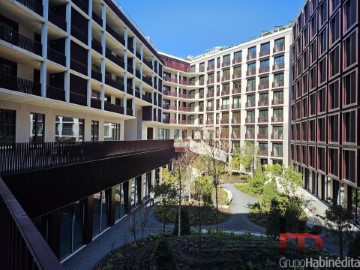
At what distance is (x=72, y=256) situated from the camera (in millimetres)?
16141

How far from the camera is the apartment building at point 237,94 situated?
49.6 meters

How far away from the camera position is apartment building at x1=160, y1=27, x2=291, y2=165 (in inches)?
1951

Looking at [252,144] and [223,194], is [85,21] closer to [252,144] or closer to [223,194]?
[223,194]

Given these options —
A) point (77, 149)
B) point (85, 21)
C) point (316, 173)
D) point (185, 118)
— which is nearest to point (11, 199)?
point (77, 149)

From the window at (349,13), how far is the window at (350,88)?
13.6 feet

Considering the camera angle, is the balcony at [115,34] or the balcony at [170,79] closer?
the balcony at [115,34]

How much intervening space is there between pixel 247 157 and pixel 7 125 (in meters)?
37.0

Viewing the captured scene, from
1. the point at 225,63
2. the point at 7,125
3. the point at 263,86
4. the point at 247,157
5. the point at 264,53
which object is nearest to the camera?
the point at 7,125

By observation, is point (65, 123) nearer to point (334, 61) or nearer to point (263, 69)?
point (334, 61)

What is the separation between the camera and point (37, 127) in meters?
20.4

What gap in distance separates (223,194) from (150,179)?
864 cm

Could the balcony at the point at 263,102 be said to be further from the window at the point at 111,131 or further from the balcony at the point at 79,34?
the balcony at the point at 79,34

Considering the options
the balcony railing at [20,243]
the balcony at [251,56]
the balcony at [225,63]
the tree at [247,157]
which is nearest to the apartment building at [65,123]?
the balcony railing at [20,243]
